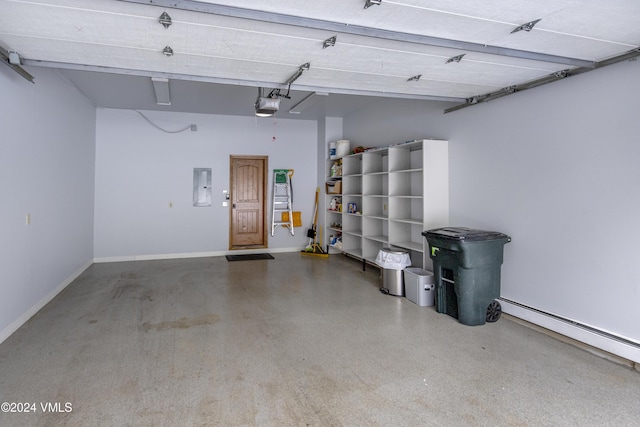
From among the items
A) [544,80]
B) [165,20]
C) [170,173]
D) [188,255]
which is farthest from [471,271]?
[170,173]

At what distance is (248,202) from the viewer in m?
7.65

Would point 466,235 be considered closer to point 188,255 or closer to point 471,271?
point 471,271

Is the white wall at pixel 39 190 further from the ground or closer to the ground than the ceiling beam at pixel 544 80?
closer to the ground

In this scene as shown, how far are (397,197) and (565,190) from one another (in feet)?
7.85

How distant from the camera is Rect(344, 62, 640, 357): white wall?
9.46 ft

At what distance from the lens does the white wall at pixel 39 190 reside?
129 inches

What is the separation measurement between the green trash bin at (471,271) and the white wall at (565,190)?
0.30m

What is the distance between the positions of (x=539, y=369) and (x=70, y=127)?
6.24 m

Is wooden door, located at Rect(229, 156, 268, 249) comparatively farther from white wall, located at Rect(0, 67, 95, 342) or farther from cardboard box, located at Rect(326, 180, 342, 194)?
white wall, located at Rect(0, 67, 95, 342)

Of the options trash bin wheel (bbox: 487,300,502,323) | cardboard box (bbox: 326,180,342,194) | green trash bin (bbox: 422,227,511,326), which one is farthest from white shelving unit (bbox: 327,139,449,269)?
trash bin wheel (bbox: 487,300,502,323)

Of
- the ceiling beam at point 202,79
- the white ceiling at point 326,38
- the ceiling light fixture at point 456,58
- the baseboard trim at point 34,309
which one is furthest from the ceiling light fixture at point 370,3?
the baseboard trim at point 34,309

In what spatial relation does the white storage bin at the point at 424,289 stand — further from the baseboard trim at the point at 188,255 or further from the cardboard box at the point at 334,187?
the baseboard trim at the point at 188,255

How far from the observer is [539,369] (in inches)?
108

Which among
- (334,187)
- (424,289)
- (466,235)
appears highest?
(334,187)
